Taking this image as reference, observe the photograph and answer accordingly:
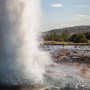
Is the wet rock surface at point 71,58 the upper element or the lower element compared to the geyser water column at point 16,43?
lower

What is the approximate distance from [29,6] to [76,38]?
87.3 meters

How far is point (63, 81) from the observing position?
22422 mm

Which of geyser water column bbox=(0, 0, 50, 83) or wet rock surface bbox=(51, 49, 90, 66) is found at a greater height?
geyser water column bbox=(0, 0, 50, 83)

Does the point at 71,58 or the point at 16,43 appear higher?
the point at 16,43

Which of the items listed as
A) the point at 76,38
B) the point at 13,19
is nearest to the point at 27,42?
the point at 13,19

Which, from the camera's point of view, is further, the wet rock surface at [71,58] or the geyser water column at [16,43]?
the wet rock surface at [71,58]

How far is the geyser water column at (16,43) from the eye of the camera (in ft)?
67.1

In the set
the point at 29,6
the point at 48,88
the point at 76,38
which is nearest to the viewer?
the point at 48,88

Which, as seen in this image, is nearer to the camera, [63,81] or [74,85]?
[74,85]

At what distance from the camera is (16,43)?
2086cm

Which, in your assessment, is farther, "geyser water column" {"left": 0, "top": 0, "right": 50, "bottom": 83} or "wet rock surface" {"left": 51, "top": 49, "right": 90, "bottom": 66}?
"wet rock surface" {"left": 51, "top": 49, "right": 90, "bottom": 66}

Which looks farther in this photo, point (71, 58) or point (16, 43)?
point (71, 58)

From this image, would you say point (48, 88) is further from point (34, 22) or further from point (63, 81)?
point (34, 22)

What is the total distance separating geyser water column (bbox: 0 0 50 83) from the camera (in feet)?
67.1
